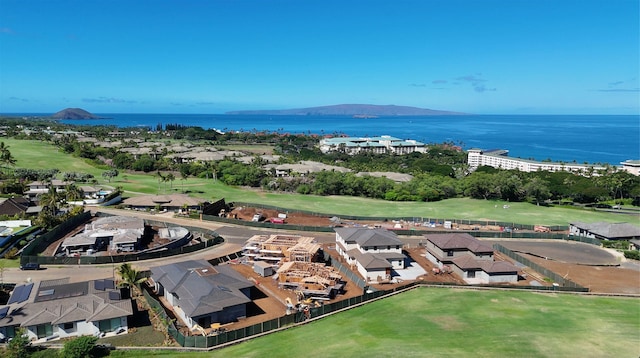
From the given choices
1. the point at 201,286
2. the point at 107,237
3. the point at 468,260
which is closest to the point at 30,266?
the point at 107,237

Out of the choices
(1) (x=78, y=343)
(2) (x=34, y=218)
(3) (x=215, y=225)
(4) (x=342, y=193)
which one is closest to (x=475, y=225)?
(4) (x=342, y=193)

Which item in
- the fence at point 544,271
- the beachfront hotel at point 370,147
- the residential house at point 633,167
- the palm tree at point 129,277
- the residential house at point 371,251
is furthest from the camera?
the beachfront hotel at point 370,147

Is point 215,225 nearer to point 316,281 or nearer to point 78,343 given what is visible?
point 316,281

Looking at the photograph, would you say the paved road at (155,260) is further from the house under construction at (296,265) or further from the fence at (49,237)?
the house under construction at (296,265)

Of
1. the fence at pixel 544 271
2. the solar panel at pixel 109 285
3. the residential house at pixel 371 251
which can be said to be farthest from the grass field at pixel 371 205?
the solar panel at pixel 109 285

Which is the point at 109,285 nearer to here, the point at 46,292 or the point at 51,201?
the point at 46,292

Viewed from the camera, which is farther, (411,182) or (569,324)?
(411,182)

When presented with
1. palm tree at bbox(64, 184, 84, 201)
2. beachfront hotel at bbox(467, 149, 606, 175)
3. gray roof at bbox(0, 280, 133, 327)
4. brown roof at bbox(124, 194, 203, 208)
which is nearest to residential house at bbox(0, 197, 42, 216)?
palm tree at bbox(64, 184, 84, 201)
